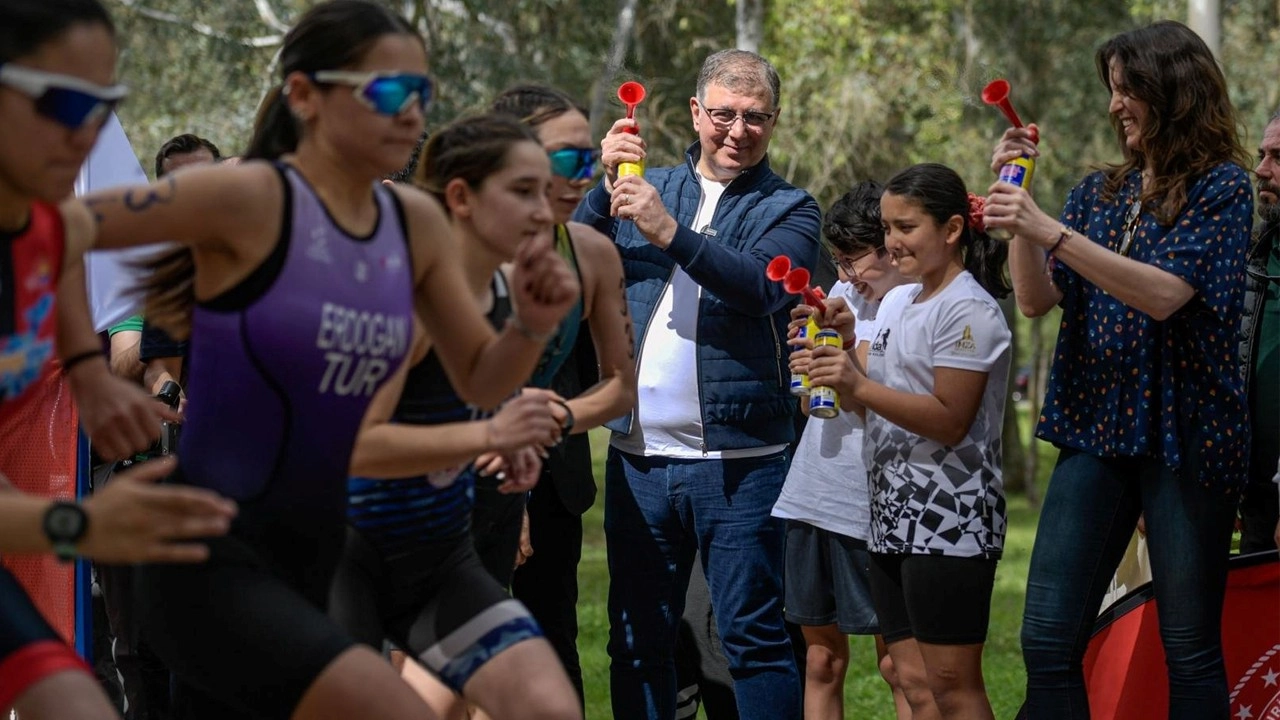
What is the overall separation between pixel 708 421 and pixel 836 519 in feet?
2.02

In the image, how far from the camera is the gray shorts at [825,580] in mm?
5961

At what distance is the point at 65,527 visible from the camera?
2.83m

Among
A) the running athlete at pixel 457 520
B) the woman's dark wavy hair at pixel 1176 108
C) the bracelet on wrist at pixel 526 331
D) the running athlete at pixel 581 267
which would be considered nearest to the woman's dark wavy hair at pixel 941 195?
the woman's dark wavy hair at pixel 1176 108

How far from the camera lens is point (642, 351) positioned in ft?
19.5

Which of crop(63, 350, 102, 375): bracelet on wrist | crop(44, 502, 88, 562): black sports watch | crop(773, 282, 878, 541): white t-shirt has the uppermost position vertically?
crop(63, 350, 102, 375): bracelet on wrist

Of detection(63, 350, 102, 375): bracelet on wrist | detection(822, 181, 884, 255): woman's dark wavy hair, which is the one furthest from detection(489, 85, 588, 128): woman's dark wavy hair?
detection(822, 181, 884, 255): woman's dark wavy hair

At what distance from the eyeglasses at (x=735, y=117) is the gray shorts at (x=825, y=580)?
142 cm

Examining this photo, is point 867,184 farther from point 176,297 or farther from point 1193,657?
point 176,297

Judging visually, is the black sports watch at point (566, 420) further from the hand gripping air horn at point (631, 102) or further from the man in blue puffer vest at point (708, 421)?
the hand gripping air horn at point (631, 102)

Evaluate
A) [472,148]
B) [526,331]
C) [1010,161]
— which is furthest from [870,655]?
[526,331]

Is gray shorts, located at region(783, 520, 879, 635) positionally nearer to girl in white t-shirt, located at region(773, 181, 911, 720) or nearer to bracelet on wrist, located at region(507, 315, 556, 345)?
girl in white t-shirt, located at region(773, 181, 911, 720)

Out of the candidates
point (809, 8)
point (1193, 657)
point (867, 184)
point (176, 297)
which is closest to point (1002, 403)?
point (1193, 657)

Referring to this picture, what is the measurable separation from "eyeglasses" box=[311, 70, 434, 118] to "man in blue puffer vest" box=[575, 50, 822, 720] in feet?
6.82

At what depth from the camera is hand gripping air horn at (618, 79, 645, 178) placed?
5.66m
